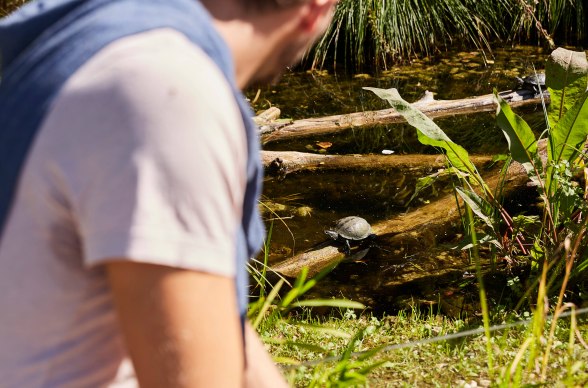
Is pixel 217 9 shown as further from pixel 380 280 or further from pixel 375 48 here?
pixel 375 48

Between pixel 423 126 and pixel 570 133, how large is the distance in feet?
2.04

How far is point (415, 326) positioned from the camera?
3.31 meters

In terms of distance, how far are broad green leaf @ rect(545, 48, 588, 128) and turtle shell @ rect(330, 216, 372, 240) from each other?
1124mm

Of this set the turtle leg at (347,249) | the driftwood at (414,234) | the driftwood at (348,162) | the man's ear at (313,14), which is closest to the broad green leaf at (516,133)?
the driftwood at (414,234)

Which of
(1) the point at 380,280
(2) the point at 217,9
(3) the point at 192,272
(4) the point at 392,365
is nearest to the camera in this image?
(3) the point at 192,272

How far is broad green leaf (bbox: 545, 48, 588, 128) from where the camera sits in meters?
3.48

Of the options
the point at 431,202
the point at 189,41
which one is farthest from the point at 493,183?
the point at 189,41

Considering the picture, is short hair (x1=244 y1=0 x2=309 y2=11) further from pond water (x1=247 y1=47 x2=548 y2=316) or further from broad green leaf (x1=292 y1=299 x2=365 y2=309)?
pond water (x1=247 y1=47 x2=548 y2=316)

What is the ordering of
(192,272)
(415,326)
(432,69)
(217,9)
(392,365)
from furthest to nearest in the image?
(432,69) → (415,326) → (392,365) → (217,9) → (192,272)

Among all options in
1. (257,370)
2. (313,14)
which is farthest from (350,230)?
(313,14)

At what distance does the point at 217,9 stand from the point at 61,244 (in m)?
0.35

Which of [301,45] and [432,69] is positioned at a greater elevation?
[301,45]

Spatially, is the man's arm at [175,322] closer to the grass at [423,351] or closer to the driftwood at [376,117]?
the grass at [423,351]

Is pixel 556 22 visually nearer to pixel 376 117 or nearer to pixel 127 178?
pixel 376 117
